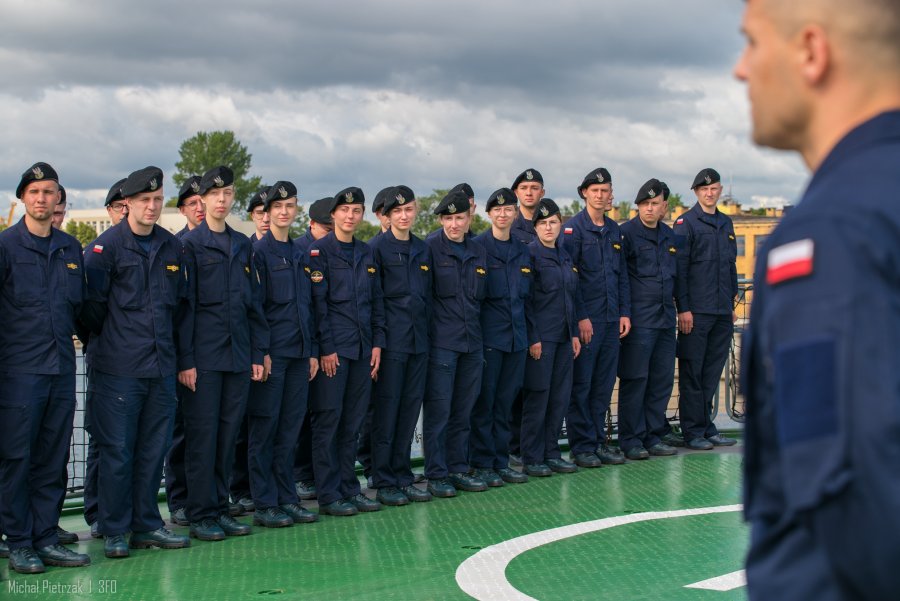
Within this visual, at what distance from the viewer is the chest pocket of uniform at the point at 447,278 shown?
7977 mm

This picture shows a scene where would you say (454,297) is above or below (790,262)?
below

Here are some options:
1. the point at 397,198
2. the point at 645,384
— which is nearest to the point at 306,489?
the point at 397,198

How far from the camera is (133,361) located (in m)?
6.13

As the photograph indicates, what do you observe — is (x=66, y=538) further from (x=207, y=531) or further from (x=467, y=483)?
(x=467, y=483)

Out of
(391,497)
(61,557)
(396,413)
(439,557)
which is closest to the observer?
(61,557)

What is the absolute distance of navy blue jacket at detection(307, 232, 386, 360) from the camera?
7316 mm

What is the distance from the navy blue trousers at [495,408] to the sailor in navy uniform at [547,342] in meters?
0.22

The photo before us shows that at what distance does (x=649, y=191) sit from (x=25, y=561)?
5.82 metres

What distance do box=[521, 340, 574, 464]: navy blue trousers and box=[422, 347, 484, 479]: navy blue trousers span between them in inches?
25.8

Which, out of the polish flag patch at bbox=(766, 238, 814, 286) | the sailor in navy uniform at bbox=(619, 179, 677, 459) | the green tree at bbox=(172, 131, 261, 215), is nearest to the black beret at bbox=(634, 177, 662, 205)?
the sailor in navy uniform at bbox=(619, 179, 677, 459)

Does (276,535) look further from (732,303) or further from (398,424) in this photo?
(732,303)

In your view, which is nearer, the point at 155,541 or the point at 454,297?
the point at 155,541

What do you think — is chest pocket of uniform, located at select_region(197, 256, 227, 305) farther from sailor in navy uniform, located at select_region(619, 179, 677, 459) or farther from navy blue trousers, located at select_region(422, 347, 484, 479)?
sailor in navy uniform, located at select_region(619, 179, 677, 459)

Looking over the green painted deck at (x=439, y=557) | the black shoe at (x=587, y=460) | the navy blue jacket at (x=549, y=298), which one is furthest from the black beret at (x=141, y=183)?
the black shoe at (x=587, y=460)
